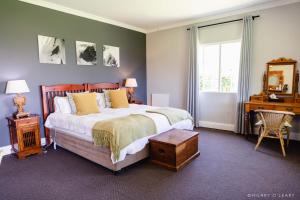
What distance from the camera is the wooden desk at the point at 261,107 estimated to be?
141 inches

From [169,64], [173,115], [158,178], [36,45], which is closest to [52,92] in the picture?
[36,45]

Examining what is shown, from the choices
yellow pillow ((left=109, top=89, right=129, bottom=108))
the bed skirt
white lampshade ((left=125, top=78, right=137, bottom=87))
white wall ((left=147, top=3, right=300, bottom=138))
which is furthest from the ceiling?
the bed skirt

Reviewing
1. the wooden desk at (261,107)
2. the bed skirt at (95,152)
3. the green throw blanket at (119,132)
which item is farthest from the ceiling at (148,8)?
the bed skirt at (95,152)

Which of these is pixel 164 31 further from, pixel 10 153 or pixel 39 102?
pixel 10 153

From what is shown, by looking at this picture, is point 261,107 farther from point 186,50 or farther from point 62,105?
point 62,105

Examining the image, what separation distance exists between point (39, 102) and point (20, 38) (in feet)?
3.93

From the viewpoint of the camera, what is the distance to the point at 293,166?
2.82 meters

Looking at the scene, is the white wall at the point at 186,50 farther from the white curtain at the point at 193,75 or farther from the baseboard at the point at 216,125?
the white curtain at the point at 193,75

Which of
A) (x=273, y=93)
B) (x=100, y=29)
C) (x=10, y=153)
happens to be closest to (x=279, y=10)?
(x=273, y=93)

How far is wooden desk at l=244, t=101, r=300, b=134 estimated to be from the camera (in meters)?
3.58

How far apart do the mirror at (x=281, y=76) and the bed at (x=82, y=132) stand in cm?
193

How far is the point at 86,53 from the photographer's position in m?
4.50

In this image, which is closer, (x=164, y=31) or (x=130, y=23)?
(x=130, y=23)

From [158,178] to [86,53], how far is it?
10.7 feet
